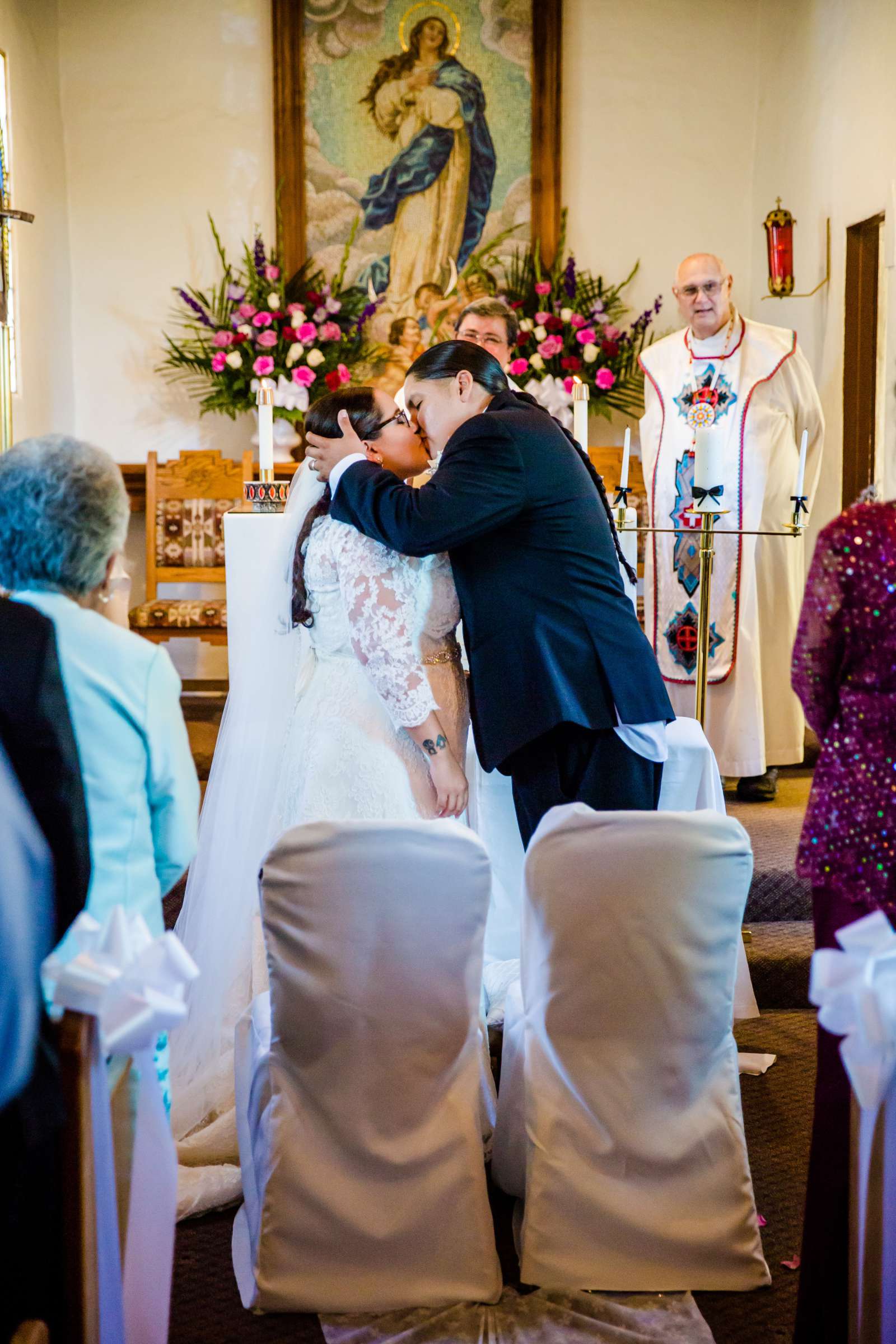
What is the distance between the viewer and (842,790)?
6.19 feet

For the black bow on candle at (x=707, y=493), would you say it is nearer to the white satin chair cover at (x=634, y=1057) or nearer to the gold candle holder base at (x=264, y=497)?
the white satin chair cover at (x=634, y=1057)

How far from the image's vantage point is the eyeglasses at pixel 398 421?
9.41 ft

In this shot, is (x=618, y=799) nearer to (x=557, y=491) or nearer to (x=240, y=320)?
(x=557, y=491)

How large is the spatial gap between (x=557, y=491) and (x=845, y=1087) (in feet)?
4.39

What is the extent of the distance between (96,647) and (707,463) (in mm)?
1795

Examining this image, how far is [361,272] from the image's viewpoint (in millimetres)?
6992

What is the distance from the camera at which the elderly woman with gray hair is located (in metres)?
1.74

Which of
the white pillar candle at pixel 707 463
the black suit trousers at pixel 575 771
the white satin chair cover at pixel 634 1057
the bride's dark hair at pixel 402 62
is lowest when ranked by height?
the white satin chair cover at pixel 634 1057

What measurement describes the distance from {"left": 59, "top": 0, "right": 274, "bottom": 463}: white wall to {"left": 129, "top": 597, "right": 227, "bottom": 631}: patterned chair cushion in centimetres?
126

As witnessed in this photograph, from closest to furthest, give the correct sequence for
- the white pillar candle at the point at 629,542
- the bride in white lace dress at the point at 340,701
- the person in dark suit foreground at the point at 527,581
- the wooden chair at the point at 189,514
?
the person in dark suit foreground at the point at 527,581, the bride in white lace dress at the point at 340,701, the white pillar candle at the point at 629,542, the wooden chair at the point at 189,514

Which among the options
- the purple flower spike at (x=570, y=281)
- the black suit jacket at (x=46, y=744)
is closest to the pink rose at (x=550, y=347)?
the purple flower spike at (x=570, y=281)

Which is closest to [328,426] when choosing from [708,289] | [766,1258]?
[766,1258]

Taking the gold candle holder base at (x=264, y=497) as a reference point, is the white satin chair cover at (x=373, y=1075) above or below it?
below

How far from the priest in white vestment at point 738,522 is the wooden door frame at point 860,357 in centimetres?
41
